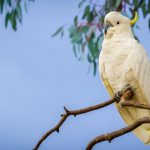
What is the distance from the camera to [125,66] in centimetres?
195

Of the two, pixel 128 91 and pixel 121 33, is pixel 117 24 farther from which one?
pixel 128 91

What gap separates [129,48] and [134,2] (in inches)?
54.6

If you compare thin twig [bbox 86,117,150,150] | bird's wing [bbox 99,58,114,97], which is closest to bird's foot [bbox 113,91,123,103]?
bird's wing [bbox 99,58,114,97]

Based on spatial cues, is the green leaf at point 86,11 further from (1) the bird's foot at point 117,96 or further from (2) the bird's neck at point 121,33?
(1) the bird's foot at point 117,96

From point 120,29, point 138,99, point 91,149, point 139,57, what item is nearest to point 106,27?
point 120,29

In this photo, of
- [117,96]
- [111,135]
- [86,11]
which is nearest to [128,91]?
[117,96]

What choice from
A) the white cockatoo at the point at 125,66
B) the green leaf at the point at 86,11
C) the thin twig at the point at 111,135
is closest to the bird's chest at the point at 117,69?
the white cockatoo at the point at 125,66

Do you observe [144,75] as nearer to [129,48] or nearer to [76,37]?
[129,48]

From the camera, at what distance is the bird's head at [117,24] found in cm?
198

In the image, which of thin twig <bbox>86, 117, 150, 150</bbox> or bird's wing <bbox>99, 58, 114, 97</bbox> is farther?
bird's wing <bbox>99, 58, 114, 97</bbox>

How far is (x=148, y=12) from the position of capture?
10.9 ft

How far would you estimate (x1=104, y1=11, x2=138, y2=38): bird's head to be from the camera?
6.50ft

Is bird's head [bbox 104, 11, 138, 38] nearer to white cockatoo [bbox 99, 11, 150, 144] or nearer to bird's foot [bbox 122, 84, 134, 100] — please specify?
white cockatoo [bbox 99, 11, 150, 144]

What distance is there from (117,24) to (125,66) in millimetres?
168
